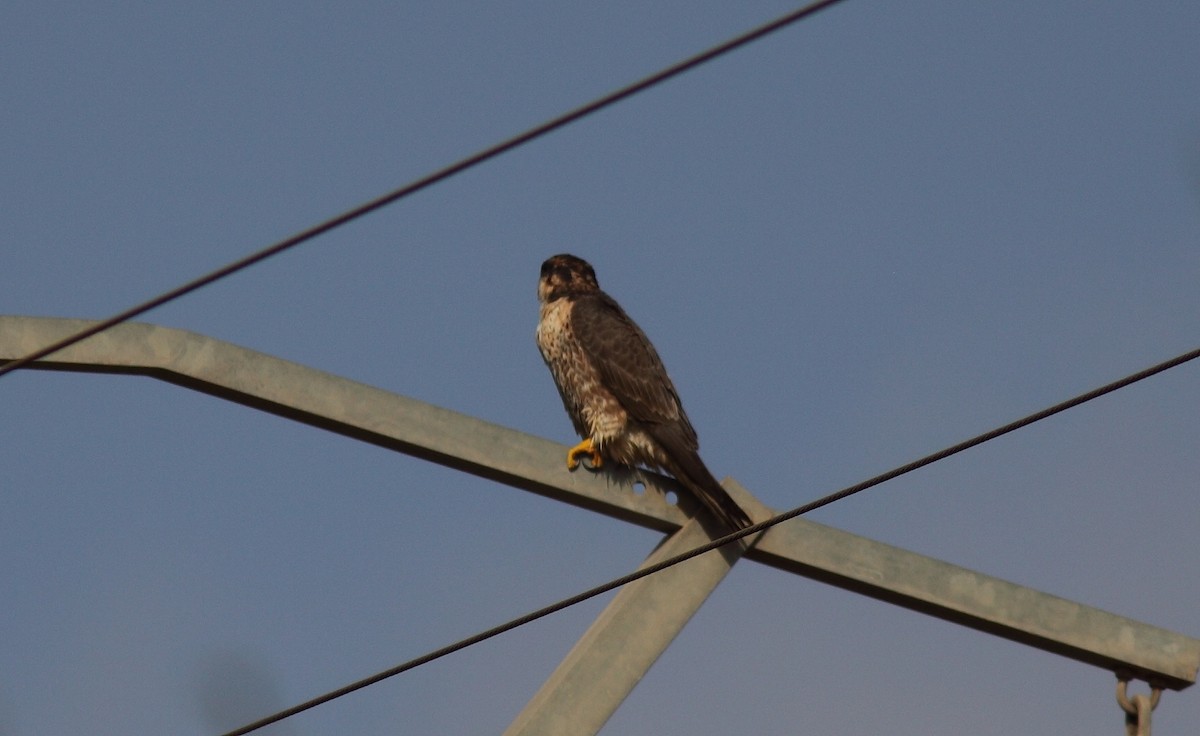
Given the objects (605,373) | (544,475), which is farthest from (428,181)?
(605,373)

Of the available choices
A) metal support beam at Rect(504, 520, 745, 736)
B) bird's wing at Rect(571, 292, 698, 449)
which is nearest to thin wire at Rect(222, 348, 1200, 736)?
metal support beam at Rect(504, 520, 745, 736)

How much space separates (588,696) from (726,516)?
669mm

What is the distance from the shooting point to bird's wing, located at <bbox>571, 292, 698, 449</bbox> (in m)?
7.48

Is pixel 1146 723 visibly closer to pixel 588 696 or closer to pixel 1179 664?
pixel 1179 664

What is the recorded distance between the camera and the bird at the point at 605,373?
7.30 m

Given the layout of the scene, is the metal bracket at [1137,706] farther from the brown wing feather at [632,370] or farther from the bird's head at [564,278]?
the bird's head at [564,278]

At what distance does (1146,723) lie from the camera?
4.80 meters

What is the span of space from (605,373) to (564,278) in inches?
41.6

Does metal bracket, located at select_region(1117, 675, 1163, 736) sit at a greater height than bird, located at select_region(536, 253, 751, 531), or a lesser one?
lesser

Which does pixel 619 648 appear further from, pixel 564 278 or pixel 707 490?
pixel 564 278

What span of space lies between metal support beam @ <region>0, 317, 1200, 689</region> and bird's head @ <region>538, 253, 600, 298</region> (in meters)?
3.72

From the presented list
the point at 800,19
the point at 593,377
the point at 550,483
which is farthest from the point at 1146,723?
the point at 593,377

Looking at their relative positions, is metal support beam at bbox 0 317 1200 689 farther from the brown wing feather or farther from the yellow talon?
the brown wing feather

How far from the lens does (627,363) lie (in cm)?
784
